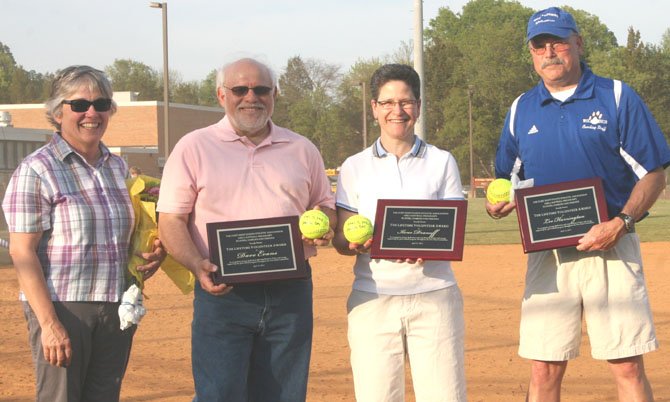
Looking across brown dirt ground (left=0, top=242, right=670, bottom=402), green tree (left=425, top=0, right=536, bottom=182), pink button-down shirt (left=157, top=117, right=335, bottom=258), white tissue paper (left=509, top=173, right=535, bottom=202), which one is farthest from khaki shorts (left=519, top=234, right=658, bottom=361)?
green tree (left=425, top=0, right=536, bottom=182)

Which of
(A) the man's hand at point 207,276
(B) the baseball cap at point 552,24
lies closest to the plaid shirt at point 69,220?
(A) the man's hand at point 207,276

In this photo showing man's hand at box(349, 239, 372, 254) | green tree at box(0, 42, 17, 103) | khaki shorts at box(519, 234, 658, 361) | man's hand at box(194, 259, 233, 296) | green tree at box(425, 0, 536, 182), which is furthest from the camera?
green tree at box(0, 42, 17, 103)

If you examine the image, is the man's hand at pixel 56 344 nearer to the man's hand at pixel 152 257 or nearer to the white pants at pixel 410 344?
the man's hand at pixel 152 257

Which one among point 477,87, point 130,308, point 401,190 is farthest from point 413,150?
point 477,87

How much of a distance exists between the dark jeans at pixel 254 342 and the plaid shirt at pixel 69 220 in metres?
0.49

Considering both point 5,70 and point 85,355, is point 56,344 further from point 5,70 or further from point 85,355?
point 5,70

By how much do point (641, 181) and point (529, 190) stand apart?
614 millimetres

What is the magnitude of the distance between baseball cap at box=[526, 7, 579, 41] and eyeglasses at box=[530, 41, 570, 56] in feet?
0.16

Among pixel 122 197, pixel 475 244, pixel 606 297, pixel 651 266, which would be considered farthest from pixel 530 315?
pixel 475 244

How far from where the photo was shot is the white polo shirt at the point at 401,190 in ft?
15.6

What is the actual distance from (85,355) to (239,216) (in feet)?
3.27

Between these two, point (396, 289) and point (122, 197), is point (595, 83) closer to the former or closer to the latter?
point (396, 289)

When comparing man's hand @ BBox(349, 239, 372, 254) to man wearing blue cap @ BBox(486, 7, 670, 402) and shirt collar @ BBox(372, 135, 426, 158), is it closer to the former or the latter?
shirt collar @ BBox(372, 135, 426, 158)

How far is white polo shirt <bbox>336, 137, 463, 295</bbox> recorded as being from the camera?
474cm
